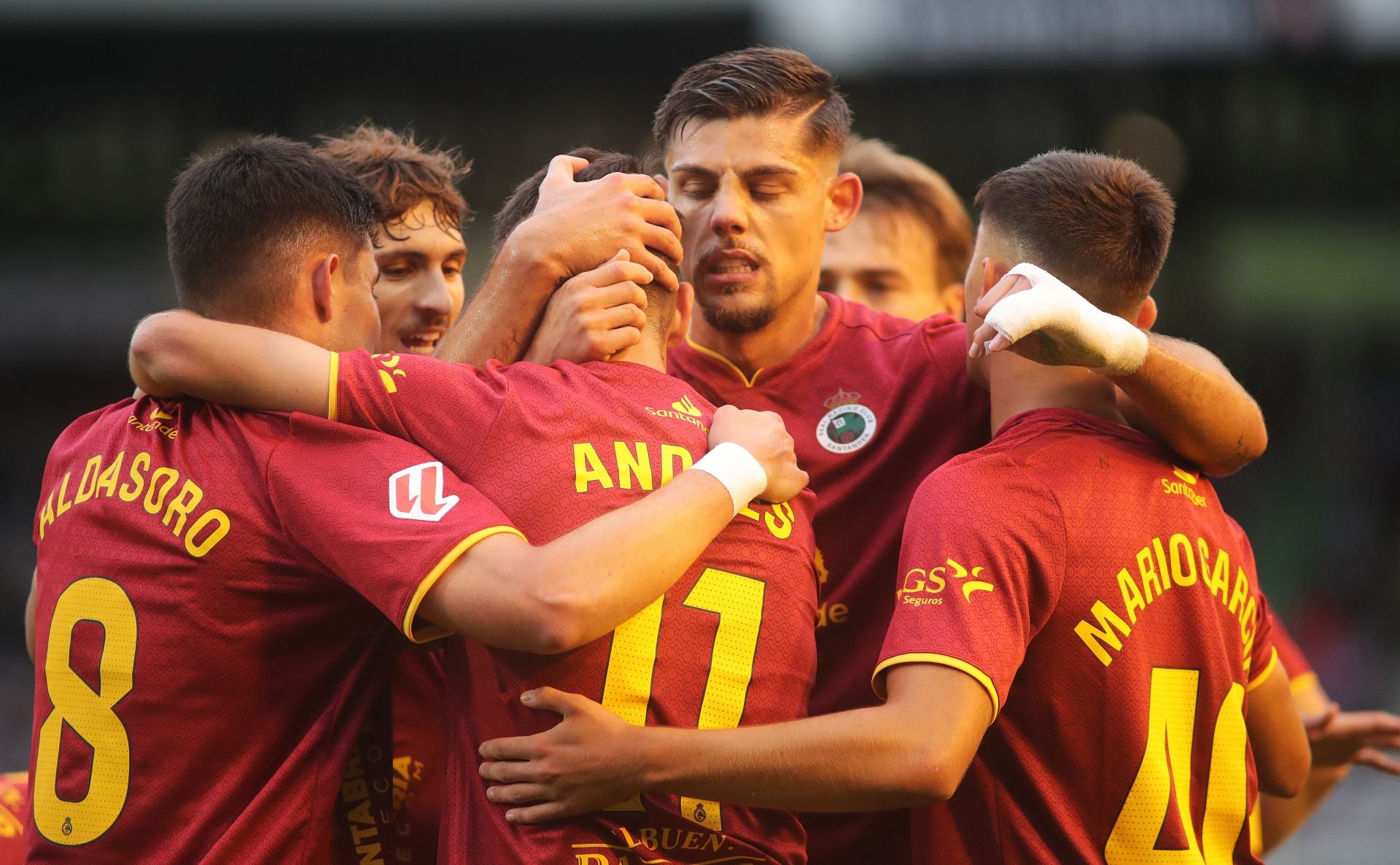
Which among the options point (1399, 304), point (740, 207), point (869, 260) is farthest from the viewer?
point (1399, 304)

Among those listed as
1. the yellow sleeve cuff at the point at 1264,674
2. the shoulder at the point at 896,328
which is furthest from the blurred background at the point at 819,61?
the yellow sleeve cuff at the point at 1264,674

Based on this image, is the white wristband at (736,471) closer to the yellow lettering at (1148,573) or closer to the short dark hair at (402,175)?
the yellow lettering at (1148,573)

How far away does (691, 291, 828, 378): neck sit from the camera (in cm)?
424

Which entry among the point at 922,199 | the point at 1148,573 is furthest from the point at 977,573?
the point at 922,199

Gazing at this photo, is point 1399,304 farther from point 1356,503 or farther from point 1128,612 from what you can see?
point 1128,612

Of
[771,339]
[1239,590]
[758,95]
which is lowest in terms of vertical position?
[1239,590]

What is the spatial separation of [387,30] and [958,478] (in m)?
14.9

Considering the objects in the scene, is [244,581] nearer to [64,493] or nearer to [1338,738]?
[64,493]

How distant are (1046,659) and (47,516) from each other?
93.9 inches

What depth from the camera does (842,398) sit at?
4117 millimetres

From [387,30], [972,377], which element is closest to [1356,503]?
[387,30]

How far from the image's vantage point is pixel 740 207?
4.10 metres

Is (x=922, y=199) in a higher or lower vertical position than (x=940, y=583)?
higher

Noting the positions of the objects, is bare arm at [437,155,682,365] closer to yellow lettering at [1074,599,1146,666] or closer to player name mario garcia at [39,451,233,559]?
player name mario garcia at [39,451,233,559]
